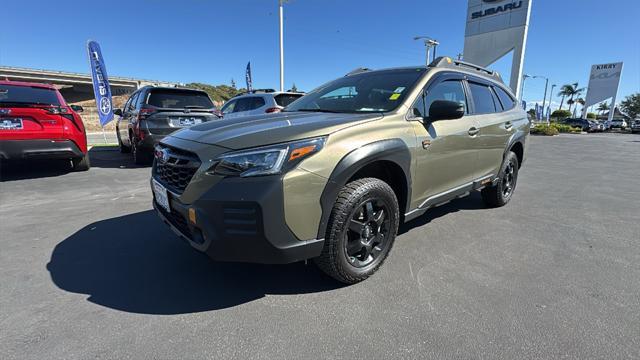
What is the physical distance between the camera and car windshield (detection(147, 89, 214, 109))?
6.66m

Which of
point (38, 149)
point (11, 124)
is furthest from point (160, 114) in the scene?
point (11, 124)

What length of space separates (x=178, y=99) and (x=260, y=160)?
5.84 m

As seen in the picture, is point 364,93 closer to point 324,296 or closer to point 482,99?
point 482,99

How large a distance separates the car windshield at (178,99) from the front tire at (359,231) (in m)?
5.69

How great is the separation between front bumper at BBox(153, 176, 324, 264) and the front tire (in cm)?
22

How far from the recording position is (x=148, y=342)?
1.81 meters

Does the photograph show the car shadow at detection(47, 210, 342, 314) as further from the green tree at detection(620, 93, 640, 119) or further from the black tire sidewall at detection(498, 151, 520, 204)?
the green tree at detection(620, 93, 640, 119)

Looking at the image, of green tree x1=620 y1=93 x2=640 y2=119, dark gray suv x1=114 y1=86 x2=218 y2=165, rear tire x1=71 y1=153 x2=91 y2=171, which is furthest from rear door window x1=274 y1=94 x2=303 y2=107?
green tree x1=620 y1=93 x2=640 y2=119

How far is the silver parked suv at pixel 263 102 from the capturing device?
24.2ft

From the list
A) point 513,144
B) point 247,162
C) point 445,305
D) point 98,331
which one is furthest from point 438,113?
point 98,331

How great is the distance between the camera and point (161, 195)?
7.94 feet

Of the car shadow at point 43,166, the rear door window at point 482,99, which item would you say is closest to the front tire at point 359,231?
the rear door window at point 482,99

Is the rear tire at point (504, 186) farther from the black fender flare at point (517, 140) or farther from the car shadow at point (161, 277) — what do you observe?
the car shadow at point (161, 277)

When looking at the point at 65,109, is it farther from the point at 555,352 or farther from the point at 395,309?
the point at 555,352
